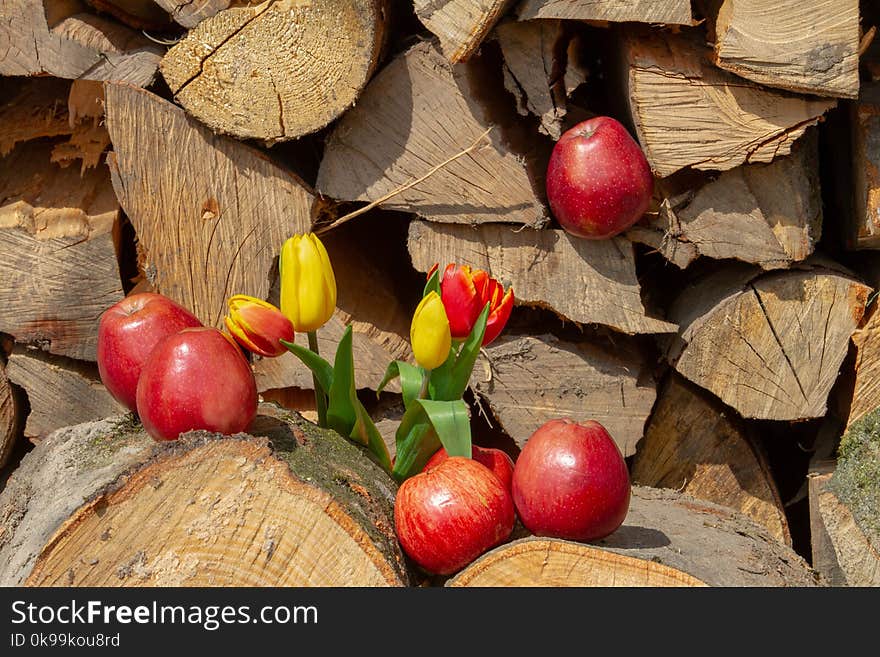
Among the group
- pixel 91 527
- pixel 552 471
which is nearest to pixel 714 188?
pixel 552 471

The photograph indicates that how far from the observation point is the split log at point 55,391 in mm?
2604

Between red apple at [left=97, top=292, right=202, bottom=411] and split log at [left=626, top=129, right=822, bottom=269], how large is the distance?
105 centimetres

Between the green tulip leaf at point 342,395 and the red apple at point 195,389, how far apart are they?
21cm

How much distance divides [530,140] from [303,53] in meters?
0.53

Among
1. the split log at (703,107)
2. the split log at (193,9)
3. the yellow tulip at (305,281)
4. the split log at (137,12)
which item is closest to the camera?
the yellow tulip at (305,281)

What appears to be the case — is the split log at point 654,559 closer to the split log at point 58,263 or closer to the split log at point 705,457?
the split log at point 705,457

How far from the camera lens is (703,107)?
2.19 m

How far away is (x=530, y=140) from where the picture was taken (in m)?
2.40

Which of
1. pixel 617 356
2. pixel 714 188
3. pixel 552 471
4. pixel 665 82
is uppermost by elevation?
pixel 665 82

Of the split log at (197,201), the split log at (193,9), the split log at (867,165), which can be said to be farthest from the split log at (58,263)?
the split log at (867,165)

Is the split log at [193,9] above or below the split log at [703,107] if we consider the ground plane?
above

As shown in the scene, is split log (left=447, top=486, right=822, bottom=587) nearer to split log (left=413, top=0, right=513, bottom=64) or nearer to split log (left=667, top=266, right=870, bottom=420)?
split log (left=667, top=266, right=870, bottom=420)

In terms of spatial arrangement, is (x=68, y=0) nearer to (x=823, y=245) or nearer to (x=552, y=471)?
(x=552, y=471)

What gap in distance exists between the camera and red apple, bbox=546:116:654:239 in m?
2.21
